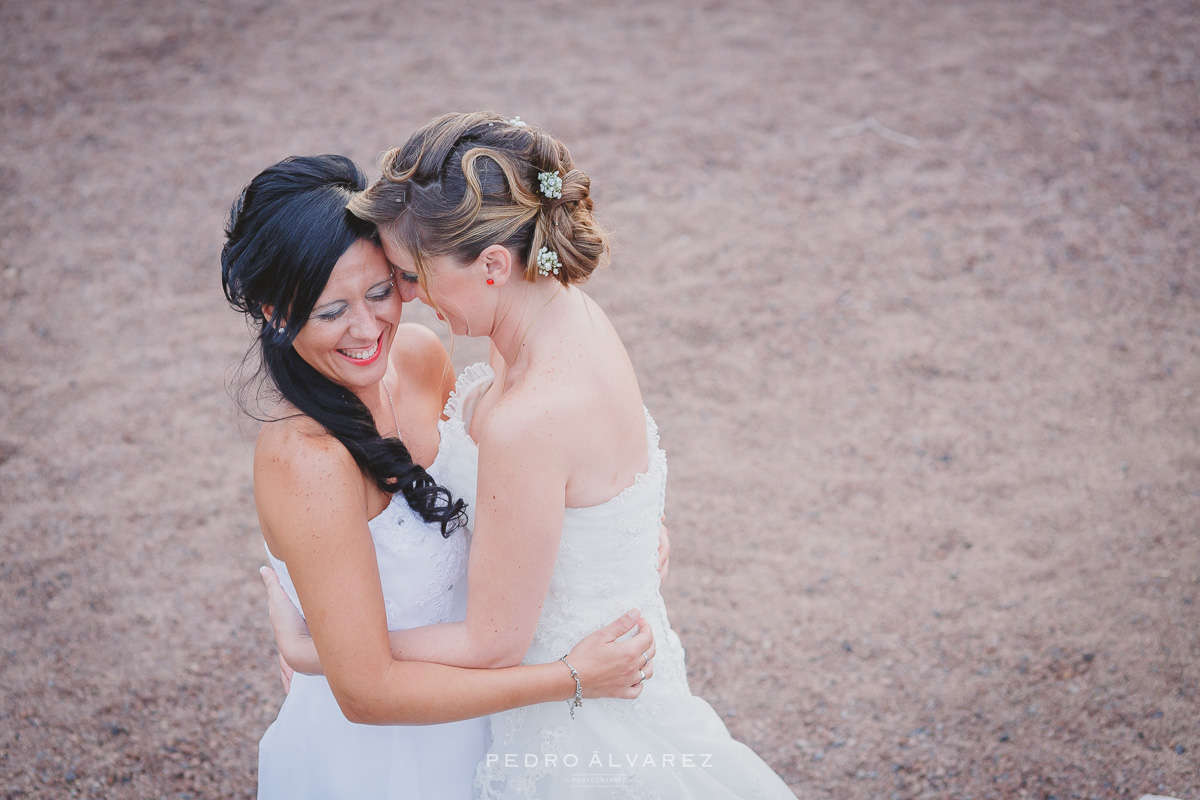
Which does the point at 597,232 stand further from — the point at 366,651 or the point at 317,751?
the point at 317,751

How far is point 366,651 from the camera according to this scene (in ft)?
7.11

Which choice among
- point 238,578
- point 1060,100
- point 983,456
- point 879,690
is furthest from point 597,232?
point 1060,100

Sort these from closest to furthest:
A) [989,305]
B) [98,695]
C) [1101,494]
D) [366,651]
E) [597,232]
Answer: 1. [366,651]
2. [597,232]
3. [98,695]
4. [1101,494]
5. [989,305]

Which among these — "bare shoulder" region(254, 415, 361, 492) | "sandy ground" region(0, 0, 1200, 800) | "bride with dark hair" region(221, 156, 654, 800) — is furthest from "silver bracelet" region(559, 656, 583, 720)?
"sandy ground" region(0, 0, 1200, 800)

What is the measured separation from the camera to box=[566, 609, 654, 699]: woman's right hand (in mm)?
2389

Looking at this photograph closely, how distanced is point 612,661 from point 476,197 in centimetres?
131

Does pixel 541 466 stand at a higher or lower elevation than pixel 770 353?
higher

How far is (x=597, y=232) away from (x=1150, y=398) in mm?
4397

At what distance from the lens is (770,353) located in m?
5.68

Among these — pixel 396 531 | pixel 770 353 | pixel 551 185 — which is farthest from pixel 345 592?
pixel 770 353

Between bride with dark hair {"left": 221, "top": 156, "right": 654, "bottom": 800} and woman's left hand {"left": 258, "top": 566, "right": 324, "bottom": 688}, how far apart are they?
4 centimetres

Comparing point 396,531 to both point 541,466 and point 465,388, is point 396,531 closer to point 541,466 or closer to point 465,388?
point 541,466

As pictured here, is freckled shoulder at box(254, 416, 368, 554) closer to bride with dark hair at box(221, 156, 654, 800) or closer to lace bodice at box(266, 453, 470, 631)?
bride with dark hair at box(221, 156, 654, 800)

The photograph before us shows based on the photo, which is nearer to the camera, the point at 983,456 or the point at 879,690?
the point at 879,690
